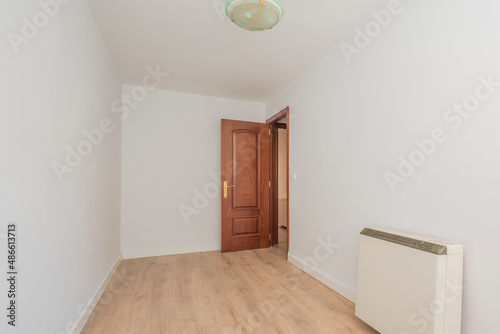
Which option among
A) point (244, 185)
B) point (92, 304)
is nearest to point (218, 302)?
point (92, 304)

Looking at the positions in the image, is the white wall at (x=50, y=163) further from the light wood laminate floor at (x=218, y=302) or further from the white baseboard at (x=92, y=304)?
the light wood laminate floor at (x=218, y=302)

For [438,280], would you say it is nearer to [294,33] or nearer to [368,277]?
[368,277]

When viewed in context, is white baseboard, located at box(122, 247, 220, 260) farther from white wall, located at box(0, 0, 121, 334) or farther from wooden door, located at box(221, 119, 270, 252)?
white wall, located at box(0, 0, 121, 334)

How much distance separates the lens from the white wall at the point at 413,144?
1.40 meters

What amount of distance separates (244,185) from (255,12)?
2846 mm

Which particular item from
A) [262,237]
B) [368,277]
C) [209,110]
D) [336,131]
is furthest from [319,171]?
[209,110]

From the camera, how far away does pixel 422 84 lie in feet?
5.75

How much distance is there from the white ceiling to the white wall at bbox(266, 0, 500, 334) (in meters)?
0.29

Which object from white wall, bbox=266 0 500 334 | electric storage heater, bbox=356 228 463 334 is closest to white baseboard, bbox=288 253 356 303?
white wall, bbox=266 0 500 334

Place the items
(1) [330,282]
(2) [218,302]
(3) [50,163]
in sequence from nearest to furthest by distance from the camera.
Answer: (3) [50,163] < (2) [218,302] < (1) [330,282]

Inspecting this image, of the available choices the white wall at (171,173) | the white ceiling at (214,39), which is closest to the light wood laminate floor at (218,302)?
the white wall at (171,173)

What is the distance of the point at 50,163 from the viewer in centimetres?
141

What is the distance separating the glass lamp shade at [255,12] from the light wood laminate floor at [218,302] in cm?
227

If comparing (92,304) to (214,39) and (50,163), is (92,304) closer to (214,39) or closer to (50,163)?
(50,163)
